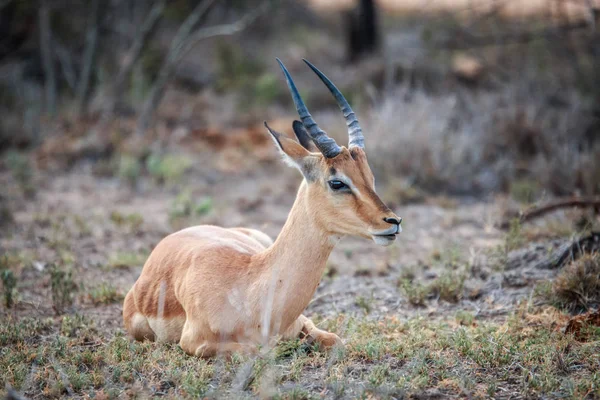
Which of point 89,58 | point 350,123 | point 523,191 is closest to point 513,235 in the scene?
point 350,123

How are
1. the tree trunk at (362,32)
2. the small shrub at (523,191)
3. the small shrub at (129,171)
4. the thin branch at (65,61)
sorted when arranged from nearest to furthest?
the small shrub at (523,191)
the small shrub at (129,171)
the thin branch at (65,61)
the tree trunk at (362,32)

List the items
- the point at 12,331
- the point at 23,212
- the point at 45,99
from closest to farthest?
the point at 12,331, the point at 23,212, the point at 45,99

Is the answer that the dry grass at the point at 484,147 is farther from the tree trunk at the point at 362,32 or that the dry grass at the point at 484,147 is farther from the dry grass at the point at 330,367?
the tree trunk at the point at 362,32

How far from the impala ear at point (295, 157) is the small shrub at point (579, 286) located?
2.70m

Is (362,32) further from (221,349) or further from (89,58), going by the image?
(221,349)

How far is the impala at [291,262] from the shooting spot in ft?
15.3

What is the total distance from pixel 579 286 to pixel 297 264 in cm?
276

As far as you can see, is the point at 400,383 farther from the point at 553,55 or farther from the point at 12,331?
the point at 553,55

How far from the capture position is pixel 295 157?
4867 millimetres

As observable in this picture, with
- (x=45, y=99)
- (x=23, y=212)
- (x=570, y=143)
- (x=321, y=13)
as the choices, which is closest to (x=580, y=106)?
(x=570, y=143)

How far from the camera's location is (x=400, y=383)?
14.5 feet

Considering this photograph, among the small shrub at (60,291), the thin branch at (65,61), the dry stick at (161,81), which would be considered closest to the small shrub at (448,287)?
the small shrub at (60,291)

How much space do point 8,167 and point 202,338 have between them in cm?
928

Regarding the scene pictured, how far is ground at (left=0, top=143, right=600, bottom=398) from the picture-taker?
4520 mm
